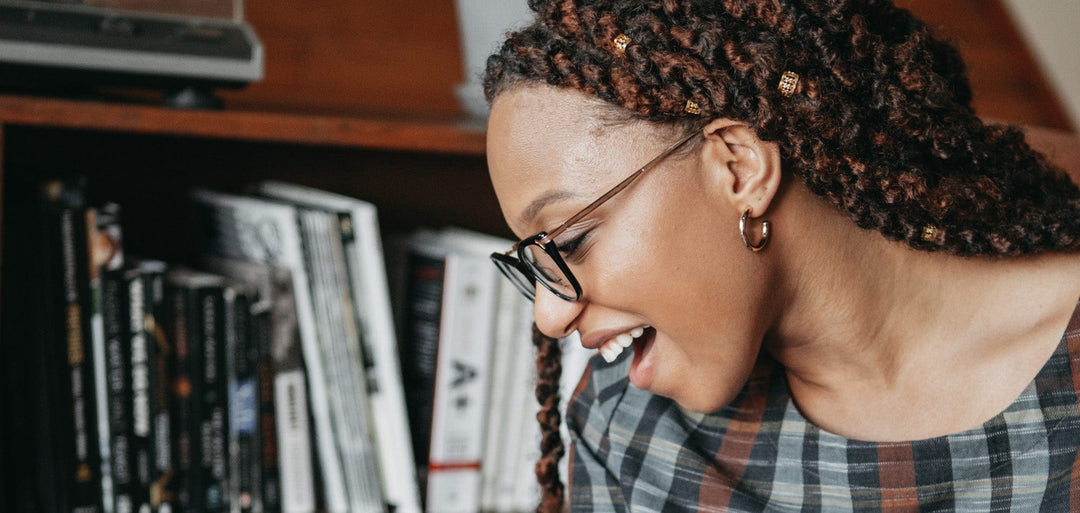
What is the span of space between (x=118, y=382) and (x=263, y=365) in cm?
16

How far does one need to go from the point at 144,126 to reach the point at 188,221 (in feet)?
1.20

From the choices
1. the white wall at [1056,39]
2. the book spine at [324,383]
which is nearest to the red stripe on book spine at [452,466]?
the book spine at [324,383]

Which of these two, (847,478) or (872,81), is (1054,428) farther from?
(872,81)

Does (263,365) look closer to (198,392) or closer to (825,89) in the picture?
(198,392)

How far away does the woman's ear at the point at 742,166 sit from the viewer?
685 mm

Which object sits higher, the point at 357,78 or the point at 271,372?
the point at 357,78

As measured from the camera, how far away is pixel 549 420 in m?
0.97

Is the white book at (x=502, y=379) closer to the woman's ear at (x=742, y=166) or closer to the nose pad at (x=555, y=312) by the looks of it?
the nose pad at (x=555, y=312)

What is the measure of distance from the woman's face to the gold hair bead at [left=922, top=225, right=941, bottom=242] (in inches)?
5.8

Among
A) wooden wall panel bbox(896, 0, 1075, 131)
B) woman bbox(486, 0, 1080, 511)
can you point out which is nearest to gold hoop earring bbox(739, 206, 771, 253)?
woman bbox(486, 0, 1080, 511)

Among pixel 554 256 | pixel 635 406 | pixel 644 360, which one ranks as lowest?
pixel 635 406

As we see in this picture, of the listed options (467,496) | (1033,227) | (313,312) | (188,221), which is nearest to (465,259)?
(313,312)

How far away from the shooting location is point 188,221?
1.30 meters

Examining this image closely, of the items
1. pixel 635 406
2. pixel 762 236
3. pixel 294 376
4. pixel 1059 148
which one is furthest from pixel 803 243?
pixel 294 376
